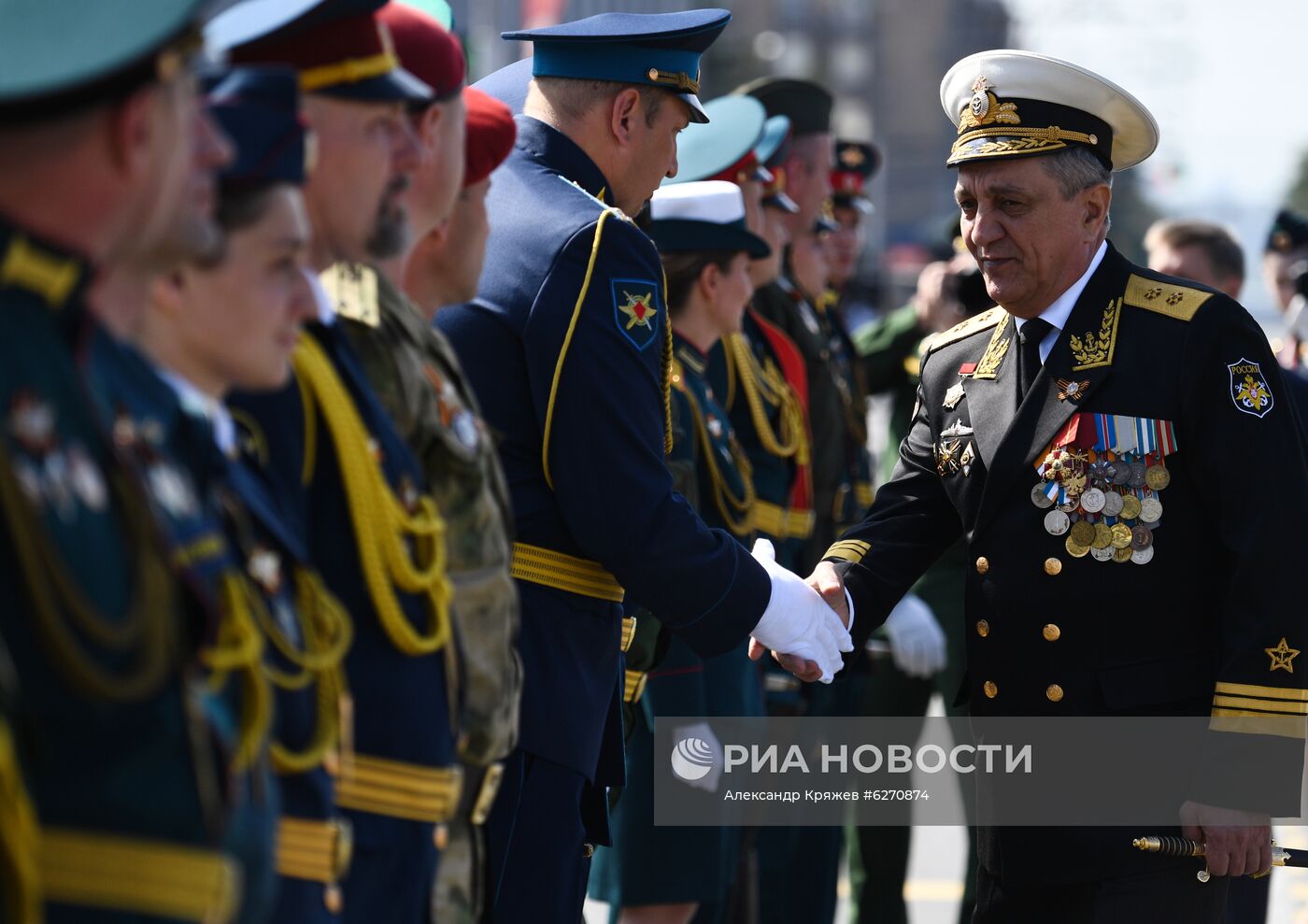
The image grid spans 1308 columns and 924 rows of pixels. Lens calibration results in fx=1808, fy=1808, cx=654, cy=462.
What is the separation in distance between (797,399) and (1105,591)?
256cm

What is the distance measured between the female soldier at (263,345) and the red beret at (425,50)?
0.63 meters

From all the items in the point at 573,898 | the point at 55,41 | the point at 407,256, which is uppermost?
the point at 407,256

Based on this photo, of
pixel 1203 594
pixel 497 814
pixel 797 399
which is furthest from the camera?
pixel 797 399

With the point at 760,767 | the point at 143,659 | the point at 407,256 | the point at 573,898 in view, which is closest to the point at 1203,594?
the point at 573,898

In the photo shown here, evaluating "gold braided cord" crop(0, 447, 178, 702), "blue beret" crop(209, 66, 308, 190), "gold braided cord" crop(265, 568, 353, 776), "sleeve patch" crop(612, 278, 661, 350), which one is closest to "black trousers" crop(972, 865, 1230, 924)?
"sleeve patch" crop(612, 278, 661, 350)

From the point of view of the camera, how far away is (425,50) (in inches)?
108

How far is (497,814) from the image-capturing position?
335 cm

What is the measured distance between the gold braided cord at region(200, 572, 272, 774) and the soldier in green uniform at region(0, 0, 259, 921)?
84mm

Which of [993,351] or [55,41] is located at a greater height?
[993,351]

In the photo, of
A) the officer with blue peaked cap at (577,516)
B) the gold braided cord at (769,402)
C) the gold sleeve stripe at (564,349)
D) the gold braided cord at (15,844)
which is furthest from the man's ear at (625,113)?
the gold braided cord at (15,844)

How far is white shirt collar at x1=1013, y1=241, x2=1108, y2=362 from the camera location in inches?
151

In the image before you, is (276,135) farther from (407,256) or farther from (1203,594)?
(1203,594)

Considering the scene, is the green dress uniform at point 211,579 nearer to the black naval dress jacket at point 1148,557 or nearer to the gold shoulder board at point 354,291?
the gold shoulder board at point 354,291

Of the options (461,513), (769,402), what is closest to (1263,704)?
(461,513)
